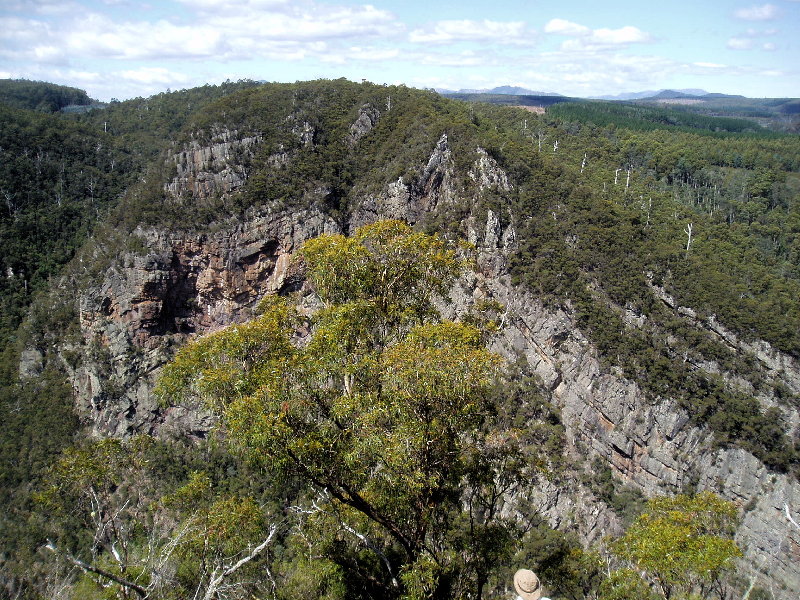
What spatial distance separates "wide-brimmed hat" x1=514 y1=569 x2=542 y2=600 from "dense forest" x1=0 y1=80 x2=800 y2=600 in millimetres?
3097

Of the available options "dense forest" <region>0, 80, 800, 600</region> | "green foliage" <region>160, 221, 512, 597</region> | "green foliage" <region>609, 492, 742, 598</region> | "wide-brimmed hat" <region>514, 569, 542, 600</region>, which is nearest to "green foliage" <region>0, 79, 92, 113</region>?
"dense forest" <region>0, 80, 800, 600</region>

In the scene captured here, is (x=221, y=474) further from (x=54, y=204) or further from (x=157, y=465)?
(x=54, y=204)

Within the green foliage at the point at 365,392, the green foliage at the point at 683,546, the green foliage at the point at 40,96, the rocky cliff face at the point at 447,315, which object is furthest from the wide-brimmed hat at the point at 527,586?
the green foliage at the point at 40,96

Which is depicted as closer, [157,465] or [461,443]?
[461,443]

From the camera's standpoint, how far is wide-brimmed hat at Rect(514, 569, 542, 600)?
627 centimetres

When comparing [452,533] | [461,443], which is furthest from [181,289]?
[461,443]

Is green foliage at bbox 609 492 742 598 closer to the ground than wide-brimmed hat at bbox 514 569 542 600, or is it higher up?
closer to the ground

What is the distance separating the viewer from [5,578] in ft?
127

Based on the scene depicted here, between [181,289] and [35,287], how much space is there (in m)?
22.1

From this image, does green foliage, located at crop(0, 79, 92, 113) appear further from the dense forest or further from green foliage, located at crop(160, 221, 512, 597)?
green foliage, located at crop(160, 221, 512, 597)

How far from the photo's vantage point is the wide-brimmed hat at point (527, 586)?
627 cm

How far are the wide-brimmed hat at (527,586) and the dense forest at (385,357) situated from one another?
3.10m

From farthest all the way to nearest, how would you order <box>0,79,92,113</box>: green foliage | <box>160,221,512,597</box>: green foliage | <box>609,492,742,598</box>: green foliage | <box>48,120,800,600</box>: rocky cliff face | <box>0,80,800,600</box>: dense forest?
<box>0,79,92,113</box>: green foliage
<box>48,120,800,600</box>: rocky cliff face
<box>609,492,742,598</box>: green foliage
<box>0,80,800,600</box>: dense forest
<box>160,221,512,597</box>: green foliage

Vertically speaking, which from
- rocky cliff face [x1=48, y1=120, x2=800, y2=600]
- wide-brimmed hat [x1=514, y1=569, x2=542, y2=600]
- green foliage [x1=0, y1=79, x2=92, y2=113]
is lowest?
rocky cliff face [x1=48, y1=120, x2=800, y2=600]
